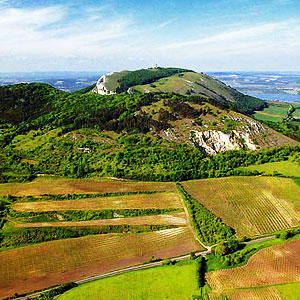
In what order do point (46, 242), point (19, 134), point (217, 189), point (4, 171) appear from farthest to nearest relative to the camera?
point (19, 134) < point (4, 171) < point (217, 189) < point (46, 242)

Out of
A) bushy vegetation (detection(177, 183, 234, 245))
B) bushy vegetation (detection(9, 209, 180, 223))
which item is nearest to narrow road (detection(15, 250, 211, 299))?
bushy vegetation (detection(177, 183, 234, 245))

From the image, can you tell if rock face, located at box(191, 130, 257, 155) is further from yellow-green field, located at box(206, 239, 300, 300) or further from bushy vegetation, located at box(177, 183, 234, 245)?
yellow-green field, located at box(206, 239, 300, 300)

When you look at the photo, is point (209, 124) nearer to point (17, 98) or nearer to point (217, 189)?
point (217, 189)

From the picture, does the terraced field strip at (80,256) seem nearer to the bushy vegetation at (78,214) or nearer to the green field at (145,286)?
the green field at (145,286)

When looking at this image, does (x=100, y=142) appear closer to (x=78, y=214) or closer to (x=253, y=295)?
(x=78, y=214)

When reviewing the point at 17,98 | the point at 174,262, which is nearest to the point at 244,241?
the point at 174,262

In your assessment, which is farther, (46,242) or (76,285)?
(46,242)
